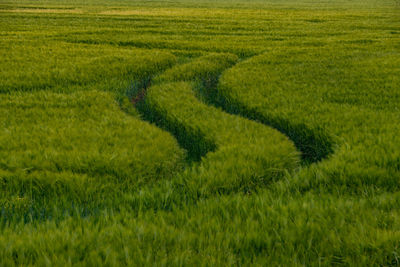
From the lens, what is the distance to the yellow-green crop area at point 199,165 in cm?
258

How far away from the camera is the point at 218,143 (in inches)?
197

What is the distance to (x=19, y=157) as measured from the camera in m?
4.16

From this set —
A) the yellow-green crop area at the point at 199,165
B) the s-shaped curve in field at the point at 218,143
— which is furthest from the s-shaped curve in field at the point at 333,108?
the s-shaped curve in field at the point at 218,143

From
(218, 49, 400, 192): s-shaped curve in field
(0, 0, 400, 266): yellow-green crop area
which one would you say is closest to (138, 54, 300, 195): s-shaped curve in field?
(0, 0, 400, 266): yellow-green crop area

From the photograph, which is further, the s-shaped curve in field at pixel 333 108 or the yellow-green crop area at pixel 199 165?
the s-shaped curve in field at pixel 333 108

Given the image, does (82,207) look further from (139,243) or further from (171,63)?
(171,63)

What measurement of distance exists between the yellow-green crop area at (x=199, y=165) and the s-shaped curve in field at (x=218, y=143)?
0.02 metres

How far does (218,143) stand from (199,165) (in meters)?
Result: 0.38

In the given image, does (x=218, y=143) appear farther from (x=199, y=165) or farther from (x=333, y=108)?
(x=333, y=108)

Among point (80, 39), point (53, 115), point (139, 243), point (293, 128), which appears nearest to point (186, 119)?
point (293, 128)

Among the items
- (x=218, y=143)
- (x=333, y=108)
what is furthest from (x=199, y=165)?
(x=333, y=108)

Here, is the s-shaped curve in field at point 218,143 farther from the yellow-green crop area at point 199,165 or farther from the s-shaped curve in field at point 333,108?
the s-shaped curve in field at point 333,108

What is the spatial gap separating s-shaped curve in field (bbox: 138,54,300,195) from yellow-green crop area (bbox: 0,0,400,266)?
2 centimetres

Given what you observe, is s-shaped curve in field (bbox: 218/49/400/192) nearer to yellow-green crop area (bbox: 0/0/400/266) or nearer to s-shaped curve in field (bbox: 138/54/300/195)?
yellow-green crop area (bbox: 0/0/400/266)
